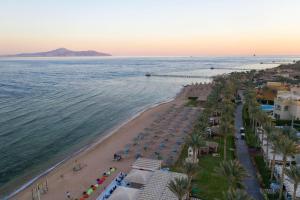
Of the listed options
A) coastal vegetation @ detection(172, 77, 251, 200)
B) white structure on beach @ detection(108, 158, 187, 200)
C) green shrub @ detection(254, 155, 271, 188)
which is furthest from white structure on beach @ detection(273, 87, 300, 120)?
white structure on beach @ detection(108, 158, 187, 200)

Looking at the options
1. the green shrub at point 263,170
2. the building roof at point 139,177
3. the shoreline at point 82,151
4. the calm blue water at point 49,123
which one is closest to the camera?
the building roof at point 139,177

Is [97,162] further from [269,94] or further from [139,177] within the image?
[269,94]

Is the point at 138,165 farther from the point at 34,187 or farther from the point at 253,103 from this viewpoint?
the point at 253,103

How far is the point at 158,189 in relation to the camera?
22312 mm

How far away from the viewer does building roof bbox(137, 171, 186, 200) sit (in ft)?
69.7

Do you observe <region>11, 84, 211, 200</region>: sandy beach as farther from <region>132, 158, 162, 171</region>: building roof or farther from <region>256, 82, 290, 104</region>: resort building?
<region>256, 82, 290, 104</region>: resort building

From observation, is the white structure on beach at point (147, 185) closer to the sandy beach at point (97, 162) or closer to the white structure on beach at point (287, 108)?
the sandy beach at point (97, 162)

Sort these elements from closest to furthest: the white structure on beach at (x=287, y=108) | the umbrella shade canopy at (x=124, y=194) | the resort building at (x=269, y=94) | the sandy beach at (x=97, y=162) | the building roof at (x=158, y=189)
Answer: the building roof at (x=158, y=189) → the umbrella shade canopy at (x=124, y=194) → the sandy beach at (x=97, y=162) → the white structure on beach at (x=287, y=108) → the resort building at (x=269, y=94)

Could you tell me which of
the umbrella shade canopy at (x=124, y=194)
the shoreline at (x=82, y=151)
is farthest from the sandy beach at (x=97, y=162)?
the umbrella shade canopy at (x=124, y=194)

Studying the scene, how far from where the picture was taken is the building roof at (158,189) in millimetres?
21250

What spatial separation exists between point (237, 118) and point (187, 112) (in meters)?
11.0

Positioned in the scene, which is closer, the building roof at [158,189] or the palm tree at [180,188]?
the palm tree at [180,188]

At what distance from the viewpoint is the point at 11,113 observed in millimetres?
57000

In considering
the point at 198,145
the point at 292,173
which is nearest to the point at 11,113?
the point at 198,145
